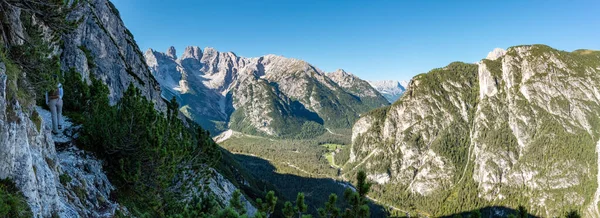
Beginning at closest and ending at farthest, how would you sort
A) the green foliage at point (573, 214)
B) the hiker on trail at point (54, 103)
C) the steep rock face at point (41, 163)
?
the steep rock face at point (41, 163) < the green foliage at point (573, 214) < the hiker on trail at point (54, 103)

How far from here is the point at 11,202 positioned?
8883 mm

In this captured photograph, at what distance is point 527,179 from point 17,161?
224048 mm

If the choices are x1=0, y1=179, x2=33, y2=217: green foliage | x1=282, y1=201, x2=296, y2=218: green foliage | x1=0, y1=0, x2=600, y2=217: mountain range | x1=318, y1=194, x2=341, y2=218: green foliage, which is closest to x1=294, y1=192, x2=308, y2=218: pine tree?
Result: x1=282, y1=201, x2=296, y2=218: green foliage

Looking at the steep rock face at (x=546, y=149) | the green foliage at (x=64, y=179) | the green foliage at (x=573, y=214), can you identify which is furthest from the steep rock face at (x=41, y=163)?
the steep rock face at (x=546, y=149)

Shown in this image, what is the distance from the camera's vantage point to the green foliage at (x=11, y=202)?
8.29 m

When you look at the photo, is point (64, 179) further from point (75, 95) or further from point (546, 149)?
point (546, 149)

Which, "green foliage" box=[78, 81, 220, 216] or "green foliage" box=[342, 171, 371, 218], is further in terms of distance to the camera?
"green foliage" box=[78, 81, 220, 216]

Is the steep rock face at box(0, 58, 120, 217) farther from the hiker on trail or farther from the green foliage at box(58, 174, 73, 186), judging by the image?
the hiker on trail

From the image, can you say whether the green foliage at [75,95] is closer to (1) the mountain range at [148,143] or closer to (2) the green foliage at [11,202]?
(1) the mountain range at [148,143]

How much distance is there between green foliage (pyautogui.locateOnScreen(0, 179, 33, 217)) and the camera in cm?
829

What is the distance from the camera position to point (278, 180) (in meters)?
197

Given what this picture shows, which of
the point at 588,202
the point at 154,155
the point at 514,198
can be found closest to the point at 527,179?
the point at 514,198

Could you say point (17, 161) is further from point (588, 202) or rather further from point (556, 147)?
point (556, 147)

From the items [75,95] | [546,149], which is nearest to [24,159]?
[75,95]
